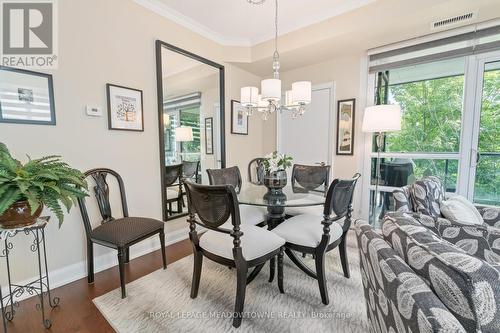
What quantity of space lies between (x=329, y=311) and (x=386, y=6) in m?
2.95

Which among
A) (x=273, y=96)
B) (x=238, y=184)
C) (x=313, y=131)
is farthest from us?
(x=313, y=131)

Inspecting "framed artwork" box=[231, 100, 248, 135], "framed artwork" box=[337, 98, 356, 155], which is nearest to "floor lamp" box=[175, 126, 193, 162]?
"framed artwork" box=[231, 100, 248, 135]

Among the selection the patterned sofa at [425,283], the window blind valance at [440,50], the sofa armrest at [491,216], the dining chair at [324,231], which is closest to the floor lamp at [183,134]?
the dining chair at [324,231]

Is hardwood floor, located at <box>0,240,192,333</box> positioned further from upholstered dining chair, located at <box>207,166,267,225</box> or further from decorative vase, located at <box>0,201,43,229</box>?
upholstered dining chair, located at <box>207,166,267,225</box>

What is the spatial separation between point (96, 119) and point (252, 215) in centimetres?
181

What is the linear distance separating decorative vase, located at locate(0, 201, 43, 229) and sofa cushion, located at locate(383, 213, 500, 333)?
2.10 meters

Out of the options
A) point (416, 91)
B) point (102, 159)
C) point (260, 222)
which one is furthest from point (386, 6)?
point (102, 159)

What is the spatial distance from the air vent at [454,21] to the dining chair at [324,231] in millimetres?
2110

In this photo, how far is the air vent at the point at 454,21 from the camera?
232 centimetres

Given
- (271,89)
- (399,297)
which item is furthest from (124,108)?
(399,297)

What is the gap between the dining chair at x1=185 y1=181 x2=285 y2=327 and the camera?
146 cm

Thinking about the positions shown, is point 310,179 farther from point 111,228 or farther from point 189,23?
point 189,23

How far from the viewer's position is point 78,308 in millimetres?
1720

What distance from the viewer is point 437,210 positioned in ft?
5.90
